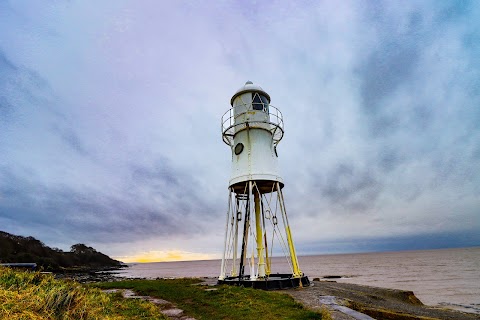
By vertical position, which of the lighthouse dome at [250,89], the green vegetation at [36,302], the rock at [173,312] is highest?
the lighthouse dome at [250,89]

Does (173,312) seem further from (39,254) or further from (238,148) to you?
(39,254)

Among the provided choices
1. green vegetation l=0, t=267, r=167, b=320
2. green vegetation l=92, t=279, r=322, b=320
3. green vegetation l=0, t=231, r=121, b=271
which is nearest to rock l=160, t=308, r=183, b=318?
green vegetation l=92, t=279, r=322, b=320

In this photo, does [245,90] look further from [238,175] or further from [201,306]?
[201,306]

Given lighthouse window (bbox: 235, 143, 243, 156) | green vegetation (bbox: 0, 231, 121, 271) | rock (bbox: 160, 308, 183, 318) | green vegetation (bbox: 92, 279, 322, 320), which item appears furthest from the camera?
green vegetation (bbox: 0, 231, 121, 271)

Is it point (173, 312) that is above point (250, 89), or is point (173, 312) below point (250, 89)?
below

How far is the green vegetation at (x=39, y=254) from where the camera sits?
5506 cm

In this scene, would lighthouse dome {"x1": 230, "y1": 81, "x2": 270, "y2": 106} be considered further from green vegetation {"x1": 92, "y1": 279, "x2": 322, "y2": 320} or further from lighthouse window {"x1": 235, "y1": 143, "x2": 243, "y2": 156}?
green vegetation {"x1": 92, "y1": 279, "x2": 322, "y2": 320}

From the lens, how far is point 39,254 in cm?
6919

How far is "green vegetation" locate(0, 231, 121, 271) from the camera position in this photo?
55056 mm

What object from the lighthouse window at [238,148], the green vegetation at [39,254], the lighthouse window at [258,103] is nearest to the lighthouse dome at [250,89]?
the lighthouse window at [258,103]

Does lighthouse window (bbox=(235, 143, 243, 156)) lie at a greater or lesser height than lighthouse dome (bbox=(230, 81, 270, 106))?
lesser

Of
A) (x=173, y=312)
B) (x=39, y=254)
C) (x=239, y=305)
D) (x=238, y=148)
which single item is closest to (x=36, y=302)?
(x=173, y=312)

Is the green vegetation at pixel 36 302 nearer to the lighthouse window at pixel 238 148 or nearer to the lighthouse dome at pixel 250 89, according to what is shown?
the lighthouse window at pixel 238 148

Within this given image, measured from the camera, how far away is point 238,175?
16.8m
